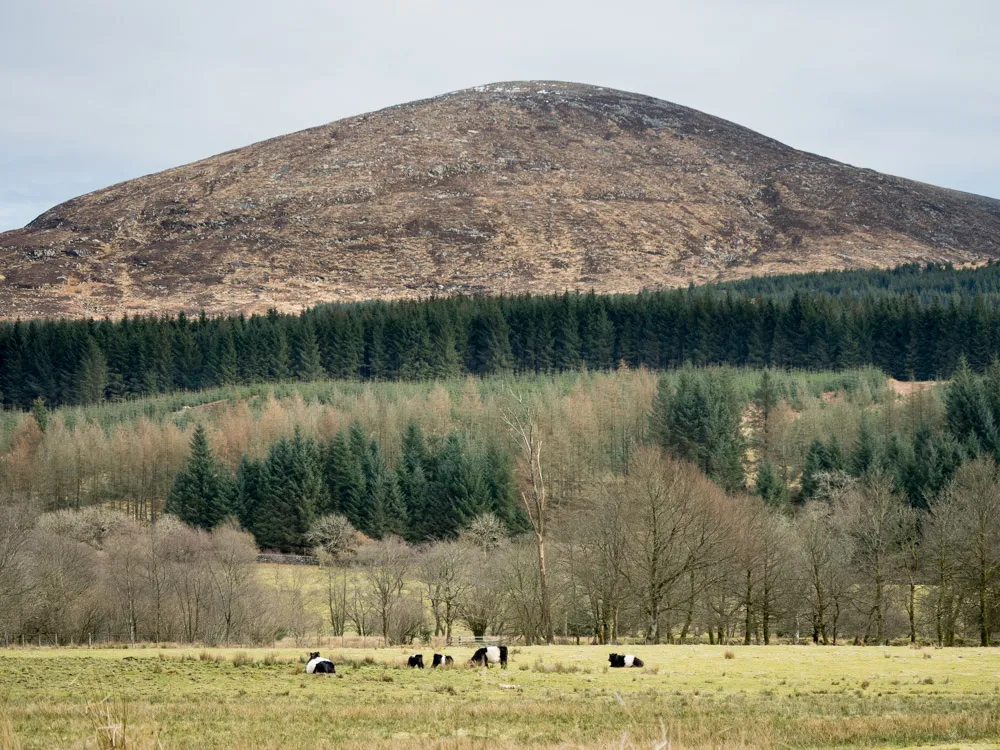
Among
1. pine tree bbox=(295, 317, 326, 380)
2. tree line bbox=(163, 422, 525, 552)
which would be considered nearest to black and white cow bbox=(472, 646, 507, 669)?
tree line bbox=(163, 422, 525, 552)

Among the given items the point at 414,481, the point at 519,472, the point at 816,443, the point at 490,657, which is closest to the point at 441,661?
the point at 490,657

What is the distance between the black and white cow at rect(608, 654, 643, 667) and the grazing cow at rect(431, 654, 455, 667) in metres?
5.44

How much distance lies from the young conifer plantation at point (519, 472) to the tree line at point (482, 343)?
16.6 inches

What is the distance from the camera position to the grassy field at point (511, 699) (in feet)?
57.0

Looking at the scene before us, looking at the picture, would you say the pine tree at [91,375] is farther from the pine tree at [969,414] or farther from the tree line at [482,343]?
the pine tree at [969,414]

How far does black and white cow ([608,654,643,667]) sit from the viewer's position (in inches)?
1331

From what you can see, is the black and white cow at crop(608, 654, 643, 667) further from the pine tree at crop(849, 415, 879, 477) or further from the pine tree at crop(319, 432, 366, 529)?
the pine tree at crop(319, 432, 366, 529)

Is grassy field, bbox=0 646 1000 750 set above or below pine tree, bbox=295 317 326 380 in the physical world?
below

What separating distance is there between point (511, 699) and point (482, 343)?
391 feet

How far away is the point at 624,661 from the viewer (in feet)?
112

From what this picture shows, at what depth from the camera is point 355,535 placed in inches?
3856

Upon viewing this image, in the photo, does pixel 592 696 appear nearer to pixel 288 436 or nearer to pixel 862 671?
pixel 862 671

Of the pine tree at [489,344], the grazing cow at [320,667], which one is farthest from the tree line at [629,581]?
the pine tree at [489,344]

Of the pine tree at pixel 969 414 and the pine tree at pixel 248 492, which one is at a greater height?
the pine tree at pixel 969 414
